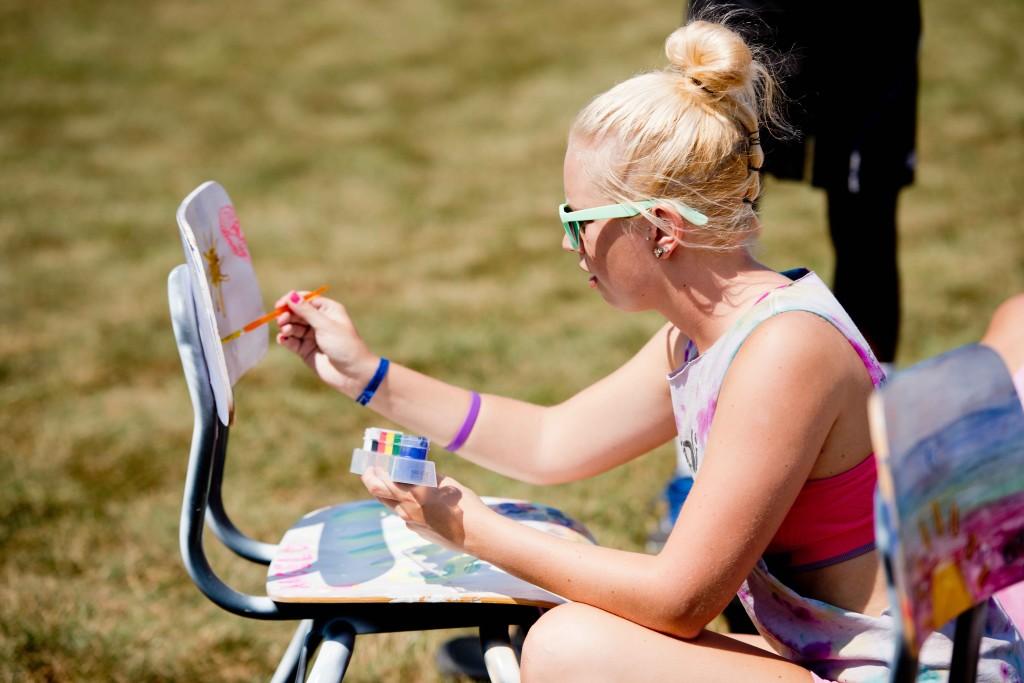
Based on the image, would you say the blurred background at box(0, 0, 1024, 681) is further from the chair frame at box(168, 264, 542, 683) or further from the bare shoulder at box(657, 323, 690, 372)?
the bare shoulder at box(657, 323, 690, 372)

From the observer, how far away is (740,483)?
3.84 feet

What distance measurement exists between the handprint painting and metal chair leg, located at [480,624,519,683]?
52cm

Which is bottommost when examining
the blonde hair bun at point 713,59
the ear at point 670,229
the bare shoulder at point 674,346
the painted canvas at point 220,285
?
the bare shoulder at point 674,346

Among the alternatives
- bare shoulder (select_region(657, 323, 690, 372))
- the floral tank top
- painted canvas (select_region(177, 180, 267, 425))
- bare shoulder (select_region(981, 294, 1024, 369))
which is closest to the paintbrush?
painted canvas (select_region(177, 180, 267, 425))

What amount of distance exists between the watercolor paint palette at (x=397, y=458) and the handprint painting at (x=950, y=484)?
562mm

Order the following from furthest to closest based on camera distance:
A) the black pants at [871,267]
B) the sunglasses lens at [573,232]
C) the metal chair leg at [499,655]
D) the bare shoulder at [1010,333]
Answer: the black pants at [871,267] → the bare shoulder at [1010,333] → the sunglasses lens at [573,232] → the metal chair leg at [499,655]

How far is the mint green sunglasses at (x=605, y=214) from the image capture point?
128 centimetres

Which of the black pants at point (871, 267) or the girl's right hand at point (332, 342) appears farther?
the black pants at point (871, 267)

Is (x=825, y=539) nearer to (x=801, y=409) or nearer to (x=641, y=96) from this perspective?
(x=801, y=409)

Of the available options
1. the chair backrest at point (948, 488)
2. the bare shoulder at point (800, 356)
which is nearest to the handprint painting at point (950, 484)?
the chair backrest at point (948, 488)

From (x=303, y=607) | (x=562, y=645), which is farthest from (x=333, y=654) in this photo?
(x=562, y=645)

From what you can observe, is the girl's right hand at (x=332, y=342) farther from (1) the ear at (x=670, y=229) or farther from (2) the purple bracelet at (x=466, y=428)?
(1) the ear at (x=670, y=229)

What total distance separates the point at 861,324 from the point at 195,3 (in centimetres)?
810

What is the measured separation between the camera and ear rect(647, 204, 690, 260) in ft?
4.24
